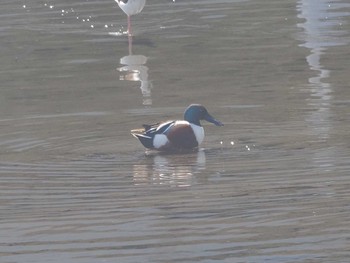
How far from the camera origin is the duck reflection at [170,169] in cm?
1031

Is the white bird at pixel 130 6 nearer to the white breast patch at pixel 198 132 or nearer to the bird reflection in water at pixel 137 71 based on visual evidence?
the bird reflection in water at pixel 137 71

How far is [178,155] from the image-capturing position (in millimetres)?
11734

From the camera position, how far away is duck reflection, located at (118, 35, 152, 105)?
48.2ft

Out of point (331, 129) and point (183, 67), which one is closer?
point (331, 129)

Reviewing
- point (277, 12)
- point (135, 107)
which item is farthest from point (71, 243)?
point (277, 12)

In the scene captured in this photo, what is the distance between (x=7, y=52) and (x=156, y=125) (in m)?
7.55

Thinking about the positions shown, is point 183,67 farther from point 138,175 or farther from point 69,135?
point 138,175

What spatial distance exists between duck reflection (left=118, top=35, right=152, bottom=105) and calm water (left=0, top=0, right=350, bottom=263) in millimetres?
29

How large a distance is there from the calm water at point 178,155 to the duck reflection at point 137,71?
3 centimetres

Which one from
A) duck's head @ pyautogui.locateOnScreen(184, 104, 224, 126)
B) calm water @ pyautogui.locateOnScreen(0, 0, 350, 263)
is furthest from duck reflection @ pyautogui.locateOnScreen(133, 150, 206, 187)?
duck's head @ pyautogui.locateOnScreen(184, 104, 224, 126)

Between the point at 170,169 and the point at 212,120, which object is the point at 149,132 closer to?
the point at 212,120

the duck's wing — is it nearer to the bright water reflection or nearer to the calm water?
the calm water

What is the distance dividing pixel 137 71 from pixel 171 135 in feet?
16.3

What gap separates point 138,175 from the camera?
1057 cm
